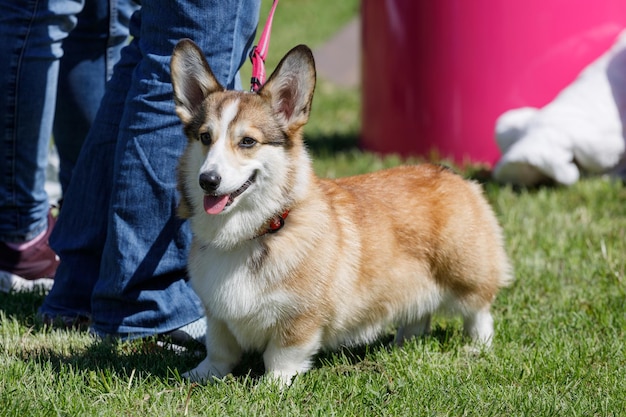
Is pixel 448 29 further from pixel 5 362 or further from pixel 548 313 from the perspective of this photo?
pixel 5 362

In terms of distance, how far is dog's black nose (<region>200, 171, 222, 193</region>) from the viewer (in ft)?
8.63

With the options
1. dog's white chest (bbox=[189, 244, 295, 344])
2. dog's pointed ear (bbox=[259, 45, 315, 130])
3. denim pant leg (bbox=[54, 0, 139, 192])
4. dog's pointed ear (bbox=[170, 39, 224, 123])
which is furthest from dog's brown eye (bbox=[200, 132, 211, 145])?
denim pant leg (bbox=[54, 0, 139, 192])

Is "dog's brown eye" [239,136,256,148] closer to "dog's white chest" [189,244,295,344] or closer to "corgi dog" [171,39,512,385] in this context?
"corgi dog" [171,39,512,385]

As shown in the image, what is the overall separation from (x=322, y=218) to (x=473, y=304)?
0.72 meters

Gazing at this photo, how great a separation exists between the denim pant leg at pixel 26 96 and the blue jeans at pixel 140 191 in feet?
1.10

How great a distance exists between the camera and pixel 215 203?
273cm

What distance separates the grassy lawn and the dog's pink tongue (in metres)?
0.57

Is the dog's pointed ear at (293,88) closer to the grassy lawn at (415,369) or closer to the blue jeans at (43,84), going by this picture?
the grassy lawn at (415,369)

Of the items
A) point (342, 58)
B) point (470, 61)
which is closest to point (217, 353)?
point (470, 61)

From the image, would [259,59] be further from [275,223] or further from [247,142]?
[275,223]

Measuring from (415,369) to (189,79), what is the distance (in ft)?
4.07

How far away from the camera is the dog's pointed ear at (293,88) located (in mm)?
2814

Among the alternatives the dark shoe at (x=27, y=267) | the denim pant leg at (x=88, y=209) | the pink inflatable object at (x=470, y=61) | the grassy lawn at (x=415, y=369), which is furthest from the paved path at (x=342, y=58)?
the denim pant leg at (x=88, y=209)

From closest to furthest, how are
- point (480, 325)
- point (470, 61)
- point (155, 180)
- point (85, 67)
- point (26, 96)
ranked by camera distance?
1. point (155, 180)
2. point (480, 325)
3. point (26, 96)
4. point (85, 67)
5. point (470, 61)
